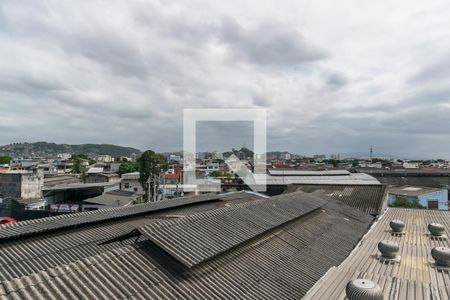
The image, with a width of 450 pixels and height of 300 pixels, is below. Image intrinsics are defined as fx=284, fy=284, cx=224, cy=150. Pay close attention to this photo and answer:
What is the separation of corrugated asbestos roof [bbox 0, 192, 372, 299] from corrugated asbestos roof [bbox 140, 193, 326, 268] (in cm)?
19

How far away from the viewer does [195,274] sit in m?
6.34

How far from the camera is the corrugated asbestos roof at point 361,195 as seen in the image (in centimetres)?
2012

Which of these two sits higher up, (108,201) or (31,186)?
(31,186)

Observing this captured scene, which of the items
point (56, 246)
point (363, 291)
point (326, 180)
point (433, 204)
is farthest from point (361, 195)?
point (326, 180)

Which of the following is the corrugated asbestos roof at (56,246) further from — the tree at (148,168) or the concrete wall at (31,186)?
the concrete wall at (31,186)

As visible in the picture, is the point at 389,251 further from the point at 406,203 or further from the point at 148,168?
the point at 148,168

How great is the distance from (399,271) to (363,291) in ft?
12.6

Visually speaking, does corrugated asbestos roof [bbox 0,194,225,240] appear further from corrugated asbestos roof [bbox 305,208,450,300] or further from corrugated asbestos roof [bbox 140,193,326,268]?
corrugated asbestos roof [bbox 305,208,450,300]

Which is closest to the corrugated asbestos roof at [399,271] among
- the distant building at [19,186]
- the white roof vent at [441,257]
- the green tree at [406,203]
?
the white roof vent at [441,257]

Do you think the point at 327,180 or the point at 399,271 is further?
the point at 327,180

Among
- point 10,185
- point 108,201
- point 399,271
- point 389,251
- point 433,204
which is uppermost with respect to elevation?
point 389,251

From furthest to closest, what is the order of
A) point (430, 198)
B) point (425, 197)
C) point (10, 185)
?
1. point (10, 185)
2. point (430, 198)
3. point (425, 197)

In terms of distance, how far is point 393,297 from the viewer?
6.10m

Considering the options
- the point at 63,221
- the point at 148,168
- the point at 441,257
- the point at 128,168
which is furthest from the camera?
the point at 128,168
